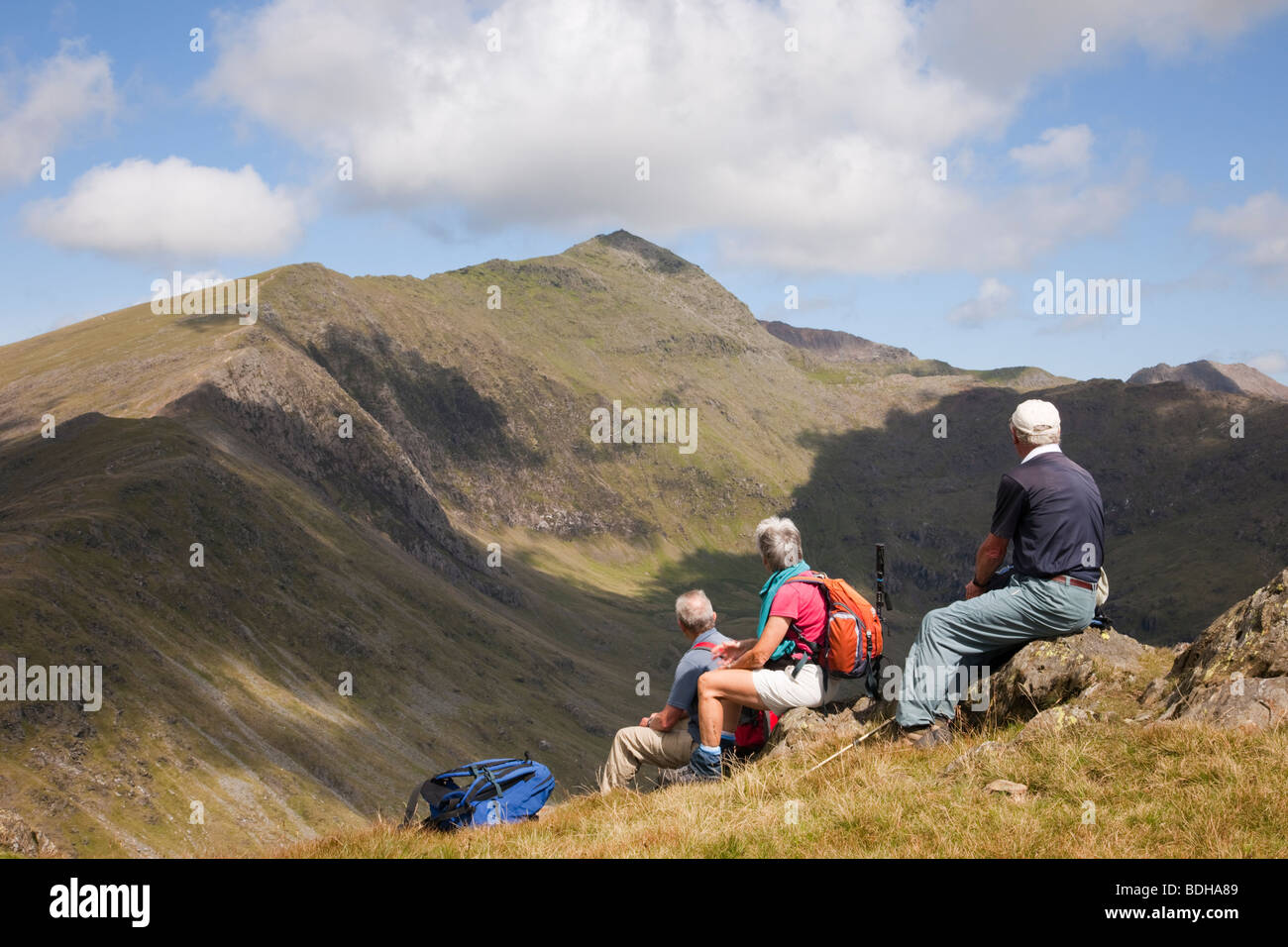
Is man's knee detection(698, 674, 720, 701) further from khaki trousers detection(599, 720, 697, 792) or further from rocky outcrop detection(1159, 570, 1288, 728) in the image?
rocky outcrop detection(1159, 570, 1288, 728)

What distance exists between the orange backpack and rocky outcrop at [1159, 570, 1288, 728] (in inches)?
115

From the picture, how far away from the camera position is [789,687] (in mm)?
10461

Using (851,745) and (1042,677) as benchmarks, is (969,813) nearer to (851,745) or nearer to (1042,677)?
(851,745)

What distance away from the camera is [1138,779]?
7.24 m

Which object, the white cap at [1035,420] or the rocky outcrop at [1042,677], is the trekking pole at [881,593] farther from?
the white cap at [1035,420]

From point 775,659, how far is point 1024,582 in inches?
113

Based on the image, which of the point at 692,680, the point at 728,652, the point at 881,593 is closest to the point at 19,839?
the point at 692,680

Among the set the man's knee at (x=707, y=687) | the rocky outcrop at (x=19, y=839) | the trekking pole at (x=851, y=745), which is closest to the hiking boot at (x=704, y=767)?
the man's knee at (x=707, y=687)

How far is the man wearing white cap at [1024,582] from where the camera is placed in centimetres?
940

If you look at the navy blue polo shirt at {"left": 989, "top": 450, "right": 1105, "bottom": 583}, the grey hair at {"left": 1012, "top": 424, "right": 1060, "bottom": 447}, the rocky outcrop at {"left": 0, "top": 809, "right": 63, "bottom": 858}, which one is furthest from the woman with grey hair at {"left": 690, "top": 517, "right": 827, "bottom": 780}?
the rocky outcrop at {"left": 0, "top": 809, "right": 63, "bottom": 858}

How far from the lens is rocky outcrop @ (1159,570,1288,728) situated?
803 cm
